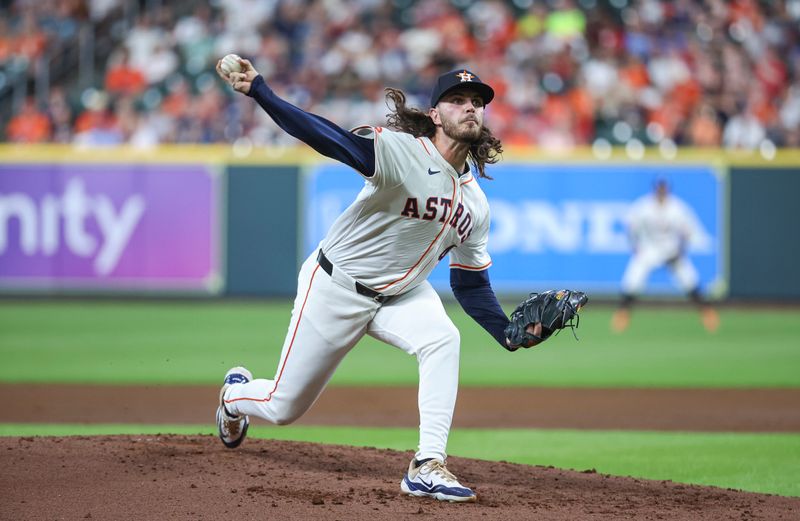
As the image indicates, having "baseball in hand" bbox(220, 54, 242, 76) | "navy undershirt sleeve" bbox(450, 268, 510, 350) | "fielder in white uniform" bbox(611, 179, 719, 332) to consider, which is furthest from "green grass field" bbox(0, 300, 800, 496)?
"baseball in hand" bbox(220, 54, 242, 76)

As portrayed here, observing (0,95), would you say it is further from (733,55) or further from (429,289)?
(429,289)

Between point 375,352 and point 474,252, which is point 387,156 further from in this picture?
point 375,352

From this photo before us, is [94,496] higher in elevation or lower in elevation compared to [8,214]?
lower

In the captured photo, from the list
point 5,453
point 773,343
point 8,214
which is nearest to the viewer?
point 5,453

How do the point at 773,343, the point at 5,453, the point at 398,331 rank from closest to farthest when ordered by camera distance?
the point at 398,331 < the point at 5,453 < the point at 773,343

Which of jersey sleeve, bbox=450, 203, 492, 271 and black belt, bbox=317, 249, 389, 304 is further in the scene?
jersey sleeve, bbox=450, 203, 492, 271

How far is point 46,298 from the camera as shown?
17.6 m

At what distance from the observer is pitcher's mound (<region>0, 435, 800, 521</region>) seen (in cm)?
486

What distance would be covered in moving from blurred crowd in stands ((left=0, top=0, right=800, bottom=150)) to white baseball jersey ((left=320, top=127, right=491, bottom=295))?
1160 cm

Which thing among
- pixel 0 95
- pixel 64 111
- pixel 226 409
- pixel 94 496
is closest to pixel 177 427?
pixel 226 409

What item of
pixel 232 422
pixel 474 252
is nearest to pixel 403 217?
pixel 474 252

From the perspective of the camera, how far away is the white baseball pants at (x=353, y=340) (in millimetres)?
5234

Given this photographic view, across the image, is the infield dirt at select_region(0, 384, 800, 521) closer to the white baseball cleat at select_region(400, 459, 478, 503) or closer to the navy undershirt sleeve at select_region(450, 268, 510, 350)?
the white baseball cleat at select_region(400, 459, 478, 503)

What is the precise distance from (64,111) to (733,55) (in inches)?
414
